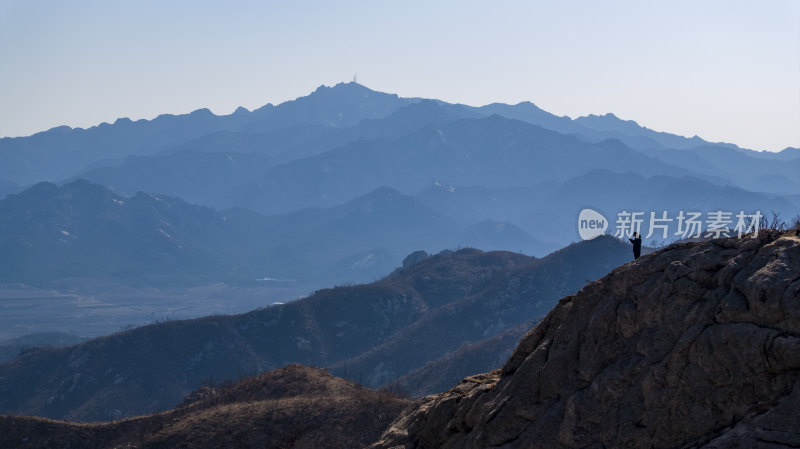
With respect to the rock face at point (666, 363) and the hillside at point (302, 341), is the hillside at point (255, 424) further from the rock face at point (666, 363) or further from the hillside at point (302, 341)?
the hillside at point (302, 341)

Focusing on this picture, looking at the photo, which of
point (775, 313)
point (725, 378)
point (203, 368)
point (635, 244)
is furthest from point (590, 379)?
point (203, 368)

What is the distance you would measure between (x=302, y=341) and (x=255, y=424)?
71.4 m

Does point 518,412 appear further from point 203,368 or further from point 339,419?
point 203,368

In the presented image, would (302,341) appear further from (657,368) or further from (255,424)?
(657,368)

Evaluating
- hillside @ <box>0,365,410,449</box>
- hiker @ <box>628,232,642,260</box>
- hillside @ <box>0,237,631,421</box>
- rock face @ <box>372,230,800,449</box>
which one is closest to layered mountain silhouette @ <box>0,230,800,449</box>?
rock face @ <box>372,230,800,449</box>

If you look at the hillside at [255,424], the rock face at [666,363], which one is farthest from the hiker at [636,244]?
Answer: the hillside at [255,424]

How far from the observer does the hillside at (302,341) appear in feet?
289

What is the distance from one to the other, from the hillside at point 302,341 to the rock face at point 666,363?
206ft

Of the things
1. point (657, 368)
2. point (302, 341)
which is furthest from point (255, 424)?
point (302, 341)

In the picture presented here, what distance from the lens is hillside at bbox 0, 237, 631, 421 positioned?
8800cm

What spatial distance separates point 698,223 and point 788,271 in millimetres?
7930

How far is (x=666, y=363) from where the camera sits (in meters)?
14.6

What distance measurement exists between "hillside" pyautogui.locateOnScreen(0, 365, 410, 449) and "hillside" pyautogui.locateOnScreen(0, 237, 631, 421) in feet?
139

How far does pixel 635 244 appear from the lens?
66.0ft
